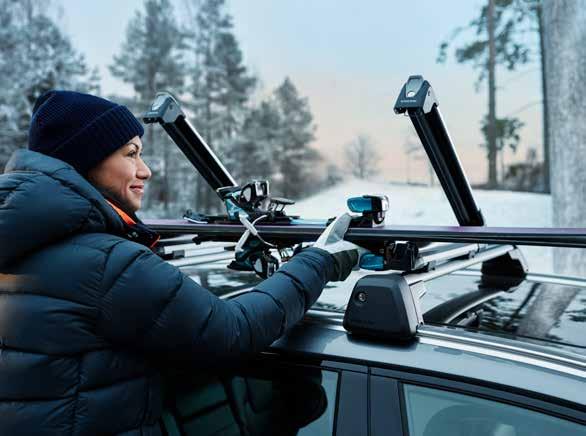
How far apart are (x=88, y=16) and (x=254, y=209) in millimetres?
37418

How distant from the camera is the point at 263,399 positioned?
1.74 m

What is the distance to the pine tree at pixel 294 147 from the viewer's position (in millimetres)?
35906

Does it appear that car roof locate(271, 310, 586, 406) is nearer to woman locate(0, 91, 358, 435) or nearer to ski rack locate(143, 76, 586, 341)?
ski rack locate(143, 76, 586, 341)

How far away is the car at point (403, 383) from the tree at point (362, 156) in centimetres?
4276

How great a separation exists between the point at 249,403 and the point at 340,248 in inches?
21.6

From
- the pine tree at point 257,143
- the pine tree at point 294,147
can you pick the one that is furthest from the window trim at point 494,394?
the pine tree at point 294,147

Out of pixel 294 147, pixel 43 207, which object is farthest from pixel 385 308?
pixel 294 147

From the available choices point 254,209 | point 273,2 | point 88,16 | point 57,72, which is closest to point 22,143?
point 57,72

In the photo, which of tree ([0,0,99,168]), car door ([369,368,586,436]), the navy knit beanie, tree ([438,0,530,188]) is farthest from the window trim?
tree ([0,0,99,168])

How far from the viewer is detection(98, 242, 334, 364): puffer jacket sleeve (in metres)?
1.32

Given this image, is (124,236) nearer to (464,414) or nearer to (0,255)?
(0,255)

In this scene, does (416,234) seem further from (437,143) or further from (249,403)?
(249,403)

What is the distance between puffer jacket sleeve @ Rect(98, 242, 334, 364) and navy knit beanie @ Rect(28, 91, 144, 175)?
34 cm

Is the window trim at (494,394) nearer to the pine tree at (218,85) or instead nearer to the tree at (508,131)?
the tree at (508,131)
